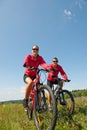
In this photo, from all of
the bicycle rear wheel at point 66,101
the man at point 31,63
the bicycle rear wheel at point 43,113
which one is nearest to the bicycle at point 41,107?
the bicycle rear wheel at point 43,113

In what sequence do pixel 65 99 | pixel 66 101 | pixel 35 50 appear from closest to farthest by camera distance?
1. pixel 35 50
2. pixel 65 99
3. pixel 66 101

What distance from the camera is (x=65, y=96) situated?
476 inches

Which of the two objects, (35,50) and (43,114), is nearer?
(43,114)

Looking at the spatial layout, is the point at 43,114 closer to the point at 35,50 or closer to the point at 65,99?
the point at 35,50

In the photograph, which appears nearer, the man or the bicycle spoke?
the bicycle spoke

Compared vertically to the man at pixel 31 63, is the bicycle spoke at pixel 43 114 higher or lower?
lower

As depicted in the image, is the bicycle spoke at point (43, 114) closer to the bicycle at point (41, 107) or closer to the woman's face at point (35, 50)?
the bicycle at point (41, 107)

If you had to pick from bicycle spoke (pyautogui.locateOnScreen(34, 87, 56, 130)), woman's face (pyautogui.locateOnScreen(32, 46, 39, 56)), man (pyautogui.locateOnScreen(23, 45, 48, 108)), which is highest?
woman's face (pyautogui.locateOnScreen(32, 46, 39, 56))

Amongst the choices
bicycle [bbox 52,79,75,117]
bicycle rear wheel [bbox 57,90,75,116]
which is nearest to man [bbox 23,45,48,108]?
bicycle rear wheel [bbox 57,90,75,116]

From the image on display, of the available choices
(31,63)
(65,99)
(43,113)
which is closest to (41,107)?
(43,113)

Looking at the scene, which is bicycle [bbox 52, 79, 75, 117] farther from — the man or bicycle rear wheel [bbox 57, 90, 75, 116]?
the man

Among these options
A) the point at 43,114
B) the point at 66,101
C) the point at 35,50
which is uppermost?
the point at 35,50

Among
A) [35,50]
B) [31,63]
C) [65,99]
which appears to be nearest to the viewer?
[35,50]

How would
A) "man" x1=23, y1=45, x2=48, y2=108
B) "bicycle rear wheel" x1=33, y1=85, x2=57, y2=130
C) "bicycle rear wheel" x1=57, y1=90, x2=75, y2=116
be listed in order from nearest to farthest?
1. "bicycle rear wheel" x1=33, y1=85, x2=57, y2=130
2. "man" x1=23, y1=45, x2=48, y2=108
3. "bicycle rear wheel" x1=57, y1=90, x2=75, y2=116
